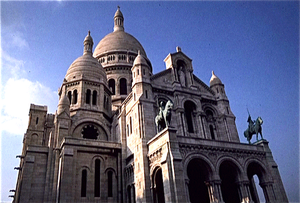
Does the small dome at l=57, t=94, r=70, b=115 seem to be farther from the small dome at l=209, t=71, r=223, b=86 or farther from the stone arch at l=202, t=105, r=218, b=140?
the small dome at l=209, t=71, r=223, b=86

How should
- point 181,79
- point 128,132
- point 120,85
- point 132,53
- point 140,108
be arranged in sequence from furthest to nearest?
point 132,53 < point 120,85 < point 181,79 < point 128,132 < point 140,108

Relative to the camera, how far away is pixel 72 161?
26875mm

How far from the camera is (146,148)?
25938 millimetres

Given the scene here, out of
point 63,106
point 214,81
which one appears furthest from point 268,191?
point 63,106

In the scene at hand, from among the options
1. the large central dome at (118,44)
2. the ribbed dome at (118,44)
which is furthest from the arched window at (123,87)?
the ribbed dome at (118,44)

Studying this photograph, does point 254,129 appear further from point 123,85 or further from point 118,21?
point 118,21

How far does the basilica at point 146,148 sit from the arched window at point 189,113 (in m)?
0.13

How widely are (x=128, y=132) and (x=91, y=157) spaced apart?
17.1 ft

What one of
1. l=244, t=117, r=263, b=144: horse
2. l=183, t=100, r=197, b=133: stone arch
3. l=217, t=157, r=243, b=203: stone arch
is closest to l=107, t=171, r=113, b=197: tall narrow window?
l=183, t=100, r=197, b=133: stone arch

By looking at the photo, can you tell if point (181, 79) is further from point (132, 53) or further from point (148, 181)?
point (132, 53)

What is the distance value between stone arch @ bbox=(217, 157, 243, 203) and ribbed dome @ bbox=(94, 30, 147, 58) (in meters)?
31.7

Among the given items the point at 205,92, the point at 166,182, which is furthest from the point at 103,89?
the point at 166,182

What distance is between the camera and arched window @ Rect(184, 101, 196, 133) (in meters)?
31.5

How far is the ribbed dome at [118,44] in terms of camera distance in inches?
2016
